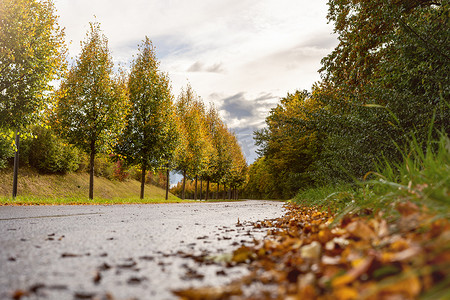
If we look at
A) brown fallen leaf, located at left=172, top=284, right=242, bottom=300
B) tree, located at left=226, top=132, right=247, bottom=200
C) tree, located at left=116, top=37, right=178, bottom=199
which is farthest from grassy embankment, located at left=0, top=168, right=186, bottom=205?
brown fallen leaf, located at left=172, top=284, right=242, bottom=300

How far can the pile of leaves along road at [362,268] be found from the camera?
3.70 feet

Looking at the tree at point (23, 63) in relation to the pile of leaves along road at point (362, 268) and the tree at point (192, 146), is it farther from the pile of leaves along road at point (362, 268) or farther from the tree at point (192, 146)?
the tree at point (192, 146)

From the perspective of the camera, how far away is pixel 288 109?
22922 mm

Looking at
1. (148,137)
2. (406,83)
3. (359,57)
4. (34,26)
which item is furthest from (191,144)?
(406,83)

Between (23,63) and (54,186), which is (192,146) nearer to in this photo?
(54,186)

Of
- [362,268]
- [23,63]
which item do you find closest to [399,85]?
[362,268]

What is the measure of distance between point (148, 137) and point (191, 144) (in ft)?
29.6

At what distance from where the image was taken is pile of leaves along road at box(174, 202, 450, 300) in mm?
1127

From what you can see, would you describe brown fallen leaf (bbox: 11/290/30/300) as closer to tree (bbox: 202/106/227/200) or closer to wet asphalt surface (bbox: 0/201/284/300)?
wet asphalt surface (bbox: 0/201/284/300)

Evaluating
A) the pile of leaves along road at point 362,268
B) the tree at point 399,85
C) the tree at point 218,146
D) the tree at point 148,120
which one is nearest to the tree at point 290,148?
the tree at point 399,85

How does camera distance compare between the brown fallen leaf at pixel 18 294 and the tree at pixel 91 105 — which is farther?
the tree at pixel 91 105

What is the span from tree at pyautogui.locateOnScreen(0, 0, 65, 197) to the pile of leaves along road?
1116cm

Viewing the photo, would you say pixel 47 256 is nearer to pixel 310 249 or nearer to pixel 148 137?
pixel 310 249

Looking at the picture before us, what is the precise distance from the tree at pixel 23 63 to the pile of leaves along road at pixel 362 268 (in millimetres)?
11158
